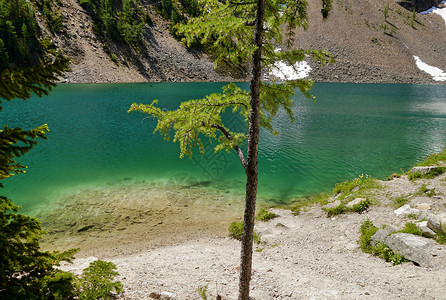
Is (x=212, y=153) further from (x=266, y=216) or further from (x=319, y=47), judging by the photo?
(x=319, y=47)

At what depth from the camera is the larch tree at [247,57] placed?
6.11 meters

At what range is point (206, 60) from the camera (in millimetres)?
156000

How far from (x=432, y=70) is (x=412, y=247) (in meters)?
202

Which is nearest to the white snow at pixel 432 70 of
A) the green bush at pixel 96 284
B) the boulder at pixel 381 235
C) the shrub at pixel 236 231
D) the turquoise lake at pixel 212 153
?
the turquoise lake at pixel 212 153

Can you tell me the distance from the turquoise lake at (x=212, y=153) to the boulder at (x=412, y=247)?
11.0 metres

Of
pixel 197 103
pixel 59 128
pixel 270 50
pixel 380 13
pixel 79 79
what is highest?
pixel 380 13

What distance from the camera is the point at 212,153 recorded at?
32375mm

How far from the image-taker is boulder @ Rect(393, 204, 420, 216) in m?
13.1

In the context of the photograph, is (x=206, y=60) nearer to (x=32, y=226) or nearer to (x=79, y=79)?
(x=79, y=79)

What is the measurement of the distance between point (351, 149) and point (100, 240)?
32.4 m

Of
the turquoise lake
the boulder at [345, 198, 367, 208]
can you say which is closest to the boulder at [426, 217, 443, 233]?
the boulder at [345, 198, 367, 208]

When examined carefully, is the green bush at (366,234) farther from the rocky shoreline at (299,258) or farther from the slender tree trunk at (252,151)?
the slender tree trunk at (252,151)

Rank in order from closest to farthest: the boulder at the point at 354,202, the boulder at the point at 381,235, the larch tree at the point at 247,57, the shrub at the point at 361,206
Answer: the larch tree at the point at 247,57, the boulder at the point at 381,235, the shrub at the point at 361,206, the boulder at the point at 354,202

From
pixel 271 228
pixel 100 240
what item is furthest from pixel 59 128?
pixel 271 228
